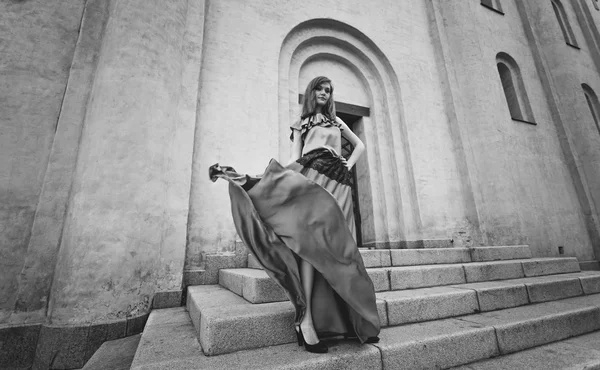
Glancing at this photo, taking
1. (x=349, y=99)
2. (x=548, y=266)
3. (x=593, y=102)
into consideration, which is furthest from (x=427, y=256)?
(x=593, y=102)

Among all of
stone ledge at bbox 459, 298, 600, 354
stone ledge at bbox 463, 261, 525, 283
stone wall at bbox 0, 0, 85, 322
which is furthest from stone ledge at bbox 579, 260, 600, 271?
stone wall at bbox 0, 0, 85, 322

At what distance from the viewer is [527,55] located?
8.67 meters

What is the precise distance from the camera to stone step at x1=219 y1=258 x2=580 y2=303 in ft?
8.18

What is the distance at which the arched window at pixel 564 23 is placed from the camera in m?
9.90

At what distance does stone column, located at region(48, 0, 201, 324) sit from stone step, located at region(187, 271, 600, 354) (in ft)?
2.73

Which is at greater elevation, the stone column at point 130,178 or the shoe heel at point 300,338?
the stone column at point 130,178

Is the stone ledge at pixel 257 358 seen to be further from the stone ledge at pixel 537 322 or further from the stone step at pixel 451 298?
the stone ledge at pixel 537 322

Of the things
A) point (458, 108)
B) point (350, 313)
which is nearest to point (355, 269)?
point (350, 313)

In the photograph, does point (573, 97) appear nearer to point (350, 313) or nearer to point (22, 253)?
point (350, 313)

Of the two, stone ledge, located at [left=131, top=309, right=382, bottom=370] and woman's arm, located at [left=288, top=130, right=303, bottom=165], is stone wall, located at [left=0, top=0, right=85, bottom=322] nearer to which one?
stone ledge, located at [left=131, top=309, right=382, bottom=370]

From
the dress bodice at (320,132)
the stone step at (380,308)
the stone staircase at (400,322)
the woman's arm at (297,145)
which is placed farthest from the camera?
the woman's arm at (297,145)

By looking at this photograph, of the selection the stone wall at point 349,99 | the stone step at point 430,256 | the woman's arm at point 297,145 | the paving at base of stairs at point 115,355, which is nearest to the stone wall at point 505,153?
the stone wall at point 349,99

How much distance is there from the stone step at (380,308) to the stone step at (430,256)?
32.8 inches

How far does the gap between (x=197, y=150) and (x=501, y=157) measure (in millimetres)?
7265
